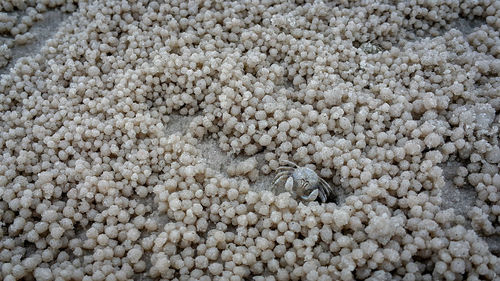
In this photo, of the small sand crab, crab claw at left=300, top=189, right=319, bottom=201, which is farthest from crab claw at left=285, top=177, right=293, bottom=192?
crab claw at left=300, top=189, right=319, bottom=201

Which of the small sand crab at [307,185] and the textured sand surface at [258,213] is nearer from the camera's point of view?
the textured sand surface at [258,213]

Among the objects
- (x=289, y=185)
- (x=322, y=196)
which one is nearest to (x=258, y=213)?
(x=289, y=185)

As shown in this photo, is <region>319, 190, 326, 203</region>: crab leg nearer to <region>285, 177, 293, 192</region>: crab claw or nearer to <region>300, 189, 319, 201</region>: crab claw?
<region>300, 189, 319, 201</region>: crab claw

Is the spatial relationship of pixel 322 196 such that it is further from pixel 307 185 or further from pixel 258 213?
pixel 258 213

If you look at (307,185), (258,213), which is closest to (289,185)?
(307,185)

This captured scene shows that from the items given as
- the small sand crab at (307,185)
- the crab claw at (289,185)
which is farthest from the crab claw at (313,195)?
the crab claw at (289,185)

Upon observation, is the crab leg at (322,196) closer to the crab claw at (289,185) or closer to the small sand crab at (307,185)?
the small sand crab at (307,185)

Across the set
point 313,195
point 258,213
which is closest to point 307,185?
point 313,195

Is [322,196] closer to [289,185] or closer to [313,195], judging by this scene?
[313,195]
